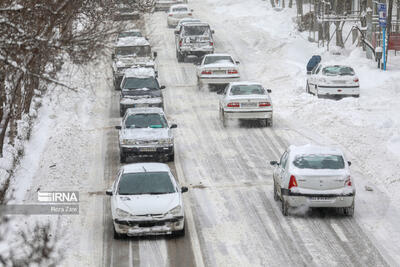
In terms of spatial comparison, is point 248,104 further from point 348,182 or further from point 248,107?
point 348,182

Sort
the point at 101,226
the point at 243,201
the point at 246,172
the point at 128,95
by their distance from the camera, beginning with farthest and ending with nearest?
the point at 128,95, the point at 246,172, the point at 243,201, the point at 101,226

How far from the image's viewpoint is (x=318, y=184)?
671 inches

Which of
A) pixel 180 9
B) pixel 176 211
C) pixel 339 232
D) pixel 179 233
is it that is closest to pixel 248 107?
pixel 339 232

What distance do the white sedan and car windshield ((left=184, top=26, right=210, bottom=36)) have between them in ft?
39.4

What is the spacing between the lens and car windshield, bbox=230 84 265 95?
27.4m

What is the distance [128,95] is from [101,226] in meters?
12.7

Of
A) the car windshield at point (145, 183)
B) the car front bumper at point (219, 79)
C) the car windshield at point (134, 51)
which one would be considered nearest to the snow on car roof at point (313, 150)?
the car windshield at point (145, 183)

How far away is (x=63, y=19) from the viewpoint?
1486 cm

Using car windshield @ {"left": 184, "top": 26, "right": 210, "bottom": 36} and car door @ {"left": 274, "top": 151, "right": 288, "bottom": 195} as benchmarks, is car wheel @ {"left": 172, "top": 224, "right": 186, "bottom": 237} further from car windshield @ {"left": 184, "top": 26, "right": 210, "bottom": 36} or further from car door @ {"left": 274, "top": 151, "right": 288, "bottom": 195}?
car windshield @ {"left": 184, "top": 26, "right": 210, "bottom": 36}

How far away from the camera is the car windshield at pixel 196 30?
42.1 m


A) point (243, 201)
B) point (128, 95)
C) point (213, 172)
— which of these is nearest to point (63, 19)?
point (243, 201)

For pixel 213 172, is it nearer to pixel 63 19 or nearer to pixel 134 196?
pixel 134 196

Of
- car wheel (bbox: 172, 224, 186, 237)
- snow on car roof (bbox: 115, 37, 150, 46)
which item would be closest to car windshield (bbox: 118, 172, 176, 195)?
car wheel (bbox: 172, 224, 186, 237)

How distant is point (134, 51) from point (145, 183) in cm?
1929
